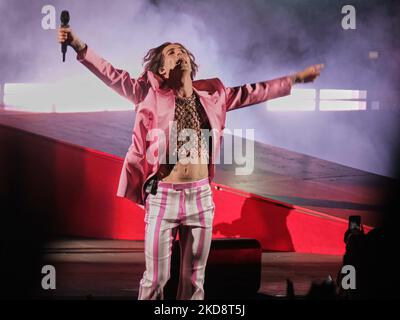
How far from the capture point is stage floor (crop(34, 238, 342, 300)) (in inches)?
185

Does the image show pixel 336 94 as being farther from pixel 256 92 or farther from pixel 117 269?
pixel 117 269

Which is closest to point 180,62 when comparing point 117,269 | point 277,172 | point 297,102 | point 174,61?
point 174,61

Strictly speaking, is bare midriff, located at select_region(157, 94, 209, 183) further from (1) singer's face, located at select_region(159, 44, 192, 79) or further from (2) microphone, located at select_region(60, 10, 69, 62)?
(2) microphone, located at select_region(60, 10, 69, 62)

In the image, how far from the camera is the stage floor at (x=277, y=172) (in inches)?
191

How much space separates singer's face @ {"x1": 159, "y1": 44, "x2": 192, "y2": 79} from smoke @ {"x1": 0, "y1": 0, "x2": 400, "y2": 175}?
0.32ft

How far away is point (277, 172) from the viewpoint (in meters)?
4.96

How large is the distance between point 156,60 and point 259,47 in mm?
725

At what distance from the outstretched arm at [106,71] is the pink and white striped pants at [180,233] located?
66 centimetres

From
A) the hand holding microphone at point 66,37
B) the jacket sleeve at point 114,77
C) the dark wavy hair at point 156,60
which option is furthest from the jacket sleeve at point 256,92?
the hand holding microphone at point 66,37

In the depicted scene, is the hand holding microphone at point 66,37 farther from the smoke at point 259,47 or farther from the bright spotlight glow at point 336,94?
the bright spotlight glow at point 336,94

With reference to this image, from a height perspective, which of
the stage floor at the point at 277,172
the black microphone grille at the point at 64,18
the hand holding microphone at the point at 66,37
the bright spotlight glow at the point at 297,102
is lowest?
the stage floor at the point at 277,172

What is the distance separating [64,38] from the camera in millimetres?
4625

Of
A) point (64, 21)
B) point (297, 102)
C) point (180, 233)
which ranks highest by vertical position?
point (64, 21)
